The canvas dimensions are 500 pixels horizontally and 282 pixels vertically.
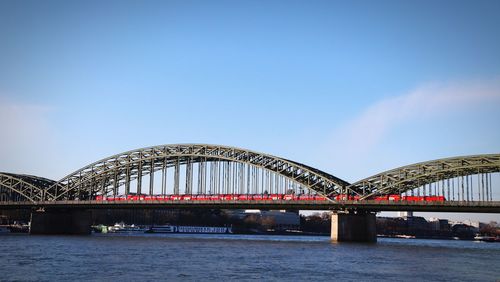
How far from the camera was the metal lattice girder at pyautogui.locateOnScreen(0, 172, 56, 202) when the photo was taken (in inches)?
5094

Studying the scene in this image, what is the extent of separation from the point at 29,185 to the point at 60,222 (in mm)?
13959

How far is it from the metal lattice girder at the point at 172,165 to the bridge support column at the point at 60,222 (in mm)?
5300

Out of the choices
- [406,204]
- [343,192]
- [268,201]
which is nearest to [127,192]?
[268,201]

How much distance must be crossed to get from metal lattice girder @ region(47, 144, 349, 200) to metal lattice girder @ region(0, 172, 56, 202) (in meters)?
2.91

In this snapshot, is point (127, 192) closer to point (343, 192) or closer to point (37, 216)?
point (37, 216)

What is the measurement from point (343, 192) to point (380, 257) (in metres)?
36.6

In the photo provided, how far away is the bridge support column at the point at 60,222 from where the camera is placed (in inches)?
4727

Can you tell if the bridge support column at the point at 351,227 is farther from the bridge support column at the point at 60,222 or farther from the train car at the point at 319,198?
the bridge support column at the point at 60,222

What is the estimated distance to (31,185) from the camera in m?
129

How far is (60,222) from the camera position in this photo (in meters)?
→ 122

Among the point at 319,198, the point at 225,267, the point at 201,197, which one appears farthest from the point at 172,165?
the point at 225,267

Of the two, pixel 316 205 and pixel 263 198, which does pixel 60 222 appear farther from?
pixel 316 205

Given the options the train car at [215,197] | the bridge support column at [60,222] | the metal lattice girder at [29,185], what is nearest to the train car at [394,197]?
the train car at [215,197]

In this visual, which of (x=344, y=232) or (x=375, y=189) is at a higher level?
(x=375, y=189)
